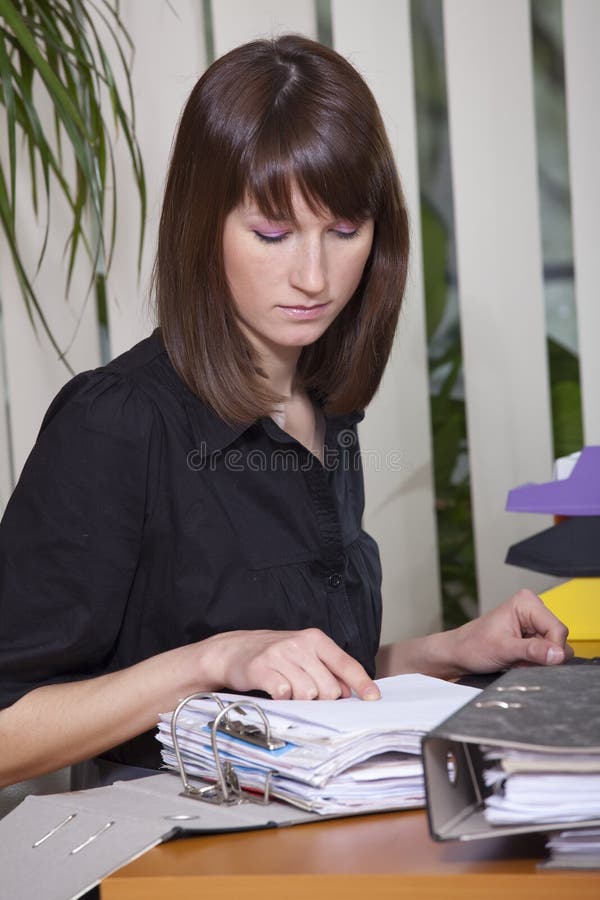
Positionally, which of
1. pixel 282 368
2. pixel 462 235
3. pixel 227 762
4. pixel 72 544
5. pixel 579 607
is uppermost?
pixel 462 235

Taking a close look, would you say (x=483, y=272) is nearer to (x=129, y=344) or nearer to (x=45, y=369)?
(x=129, y=344)

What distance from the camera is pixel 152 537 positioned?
1.13m

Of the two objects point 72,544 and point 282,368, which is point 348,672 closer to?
point 72,544

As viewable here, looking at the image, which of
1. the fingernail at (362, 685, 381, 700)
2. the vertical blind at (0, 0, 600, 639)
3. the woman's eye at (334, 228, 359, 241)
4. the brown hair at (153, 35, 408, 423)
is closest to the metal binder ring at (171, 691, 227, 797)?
the fingernail at (362, 685, 381, 700)

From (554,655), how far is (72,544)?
476mm

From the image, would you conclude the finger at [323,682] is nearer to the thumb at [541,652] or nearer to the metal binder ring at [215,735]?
the metal binder ring at [215,735]

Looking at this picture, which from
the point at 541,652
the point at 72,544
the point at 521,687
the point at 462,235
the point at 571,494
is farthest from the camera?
the point at 462,235

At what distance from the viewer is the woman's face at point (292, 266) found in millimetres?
1131

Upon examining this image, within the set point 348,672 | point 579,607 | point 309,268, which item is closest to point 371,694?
point 348,672

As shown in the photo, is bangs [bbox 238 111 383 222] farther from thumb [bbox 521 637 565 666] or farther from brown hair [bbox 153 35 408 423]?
thumb [bbox 521 637 565 666]

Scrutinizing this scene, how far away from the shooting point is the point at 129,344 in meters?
2.40

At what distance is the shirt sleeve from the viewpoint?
103 centimetres

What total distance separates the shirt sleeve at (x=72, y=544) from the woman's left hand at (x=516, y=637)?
0.37 m

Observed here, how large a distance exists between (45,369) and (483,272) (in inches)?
36.4
